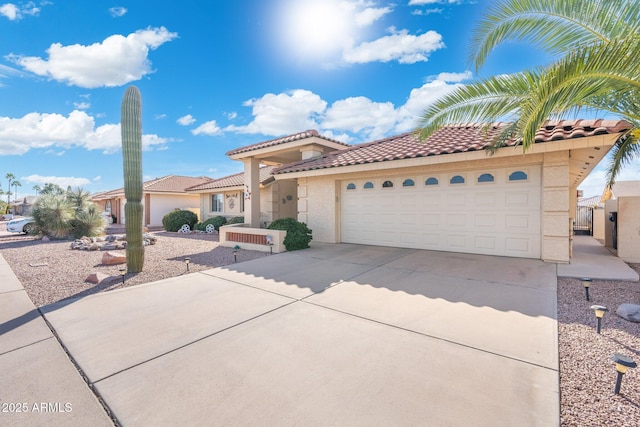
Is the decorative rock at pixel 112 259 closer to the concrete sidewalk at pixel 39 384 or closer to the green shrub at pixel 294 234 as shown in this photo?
the concrete sidewalk at pixel 39 384

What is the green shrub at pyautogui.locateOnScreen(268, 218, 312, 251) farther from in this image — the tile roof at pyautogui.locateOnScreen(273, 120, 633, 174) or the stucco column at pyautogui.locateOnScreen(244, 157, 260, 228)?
the stucco column at pyautogui.locateOnScreen(244, 157, 260, 228)

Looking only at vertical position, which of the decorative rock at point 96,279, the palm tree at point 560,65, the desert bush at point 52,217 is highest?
the palm tree at point 560,65

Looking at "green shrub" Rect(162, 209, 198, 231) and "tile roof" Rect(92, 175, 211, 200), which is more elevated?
"tile roof" Rect(92, 175, 211, 200)

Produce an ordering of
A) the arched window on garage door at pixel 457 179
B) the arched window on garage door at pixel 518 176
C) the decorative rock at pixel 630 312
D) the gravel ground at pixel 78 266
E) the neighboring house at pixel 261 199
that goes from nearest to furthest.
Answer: the decorative rock at pixel 630 312 → the gravel ground at pixel 78 266 → the arched window on garage door at pixel 518 176 → the arched window on garage door at pixel 457 179 → the neighboring house at pixel 261 199

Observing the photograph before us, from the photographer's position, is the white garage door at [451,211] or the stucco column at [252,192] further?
the stucco column at [252,192]

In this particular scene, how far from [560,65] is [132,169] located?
9.07 m

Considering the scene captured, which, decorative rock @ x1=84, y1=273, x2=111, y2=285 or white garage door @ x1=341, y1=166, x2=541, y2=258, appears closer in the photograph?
decorative rock @ x1=84, y1=273, x2=111, y2=285

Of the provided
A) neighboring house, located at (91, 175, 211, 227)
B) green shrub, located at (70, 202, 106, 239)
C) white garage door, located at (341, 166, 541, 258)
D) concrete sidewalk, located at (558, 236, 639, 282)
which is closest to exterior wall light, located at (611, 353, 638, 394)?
concrete sidewalk, located at (558, 236, 639, 282)

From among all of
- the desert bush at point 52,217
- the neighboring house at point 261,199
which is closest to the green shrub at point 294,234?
the neighboring house at point 261,199

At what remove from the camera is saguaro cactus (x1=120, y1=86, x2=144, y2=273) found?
24.2ft

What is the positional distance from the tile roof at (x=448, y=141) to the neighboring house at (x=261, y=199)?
13.2 ft

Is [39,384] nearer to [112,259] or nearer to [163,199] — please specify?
[112,259]

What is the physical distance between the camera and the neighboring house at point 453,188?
24.9 feet

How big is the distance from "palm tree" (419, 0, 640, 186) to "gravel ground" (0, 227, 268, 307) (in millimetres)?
8013
